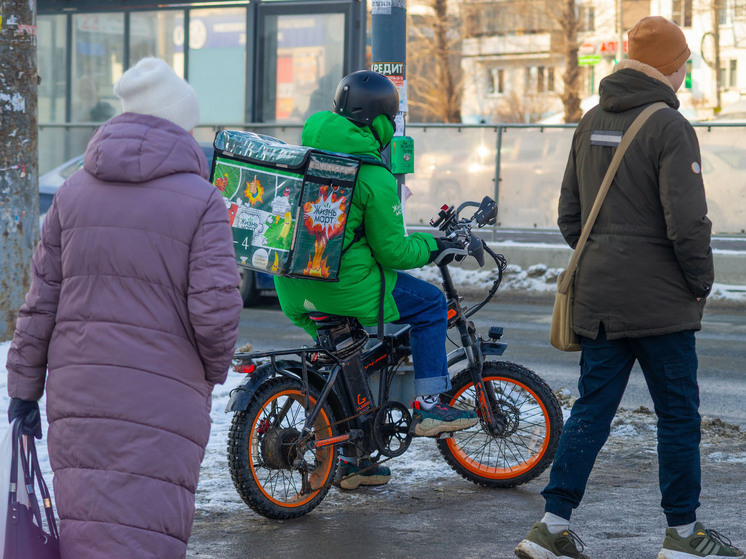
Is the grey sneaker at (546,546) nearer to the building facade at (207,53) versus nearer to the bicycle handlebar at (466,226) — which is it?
the bicycle handlebar at (466,226)

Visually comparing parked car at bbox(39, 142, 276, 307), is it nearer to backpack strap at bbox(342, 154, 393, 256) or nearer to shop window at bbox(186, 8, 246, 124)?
shop window at bbox(186, 8, 246, 124)

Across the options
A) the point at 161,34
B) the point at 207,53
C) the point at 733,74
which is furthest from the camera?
the point at 733,74

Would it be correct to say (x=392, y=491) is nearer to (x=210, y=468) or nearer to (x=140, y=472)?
(x=210, y=468)

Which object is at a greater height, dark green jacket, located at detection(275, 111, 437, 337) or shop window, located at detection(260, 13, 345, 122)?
shop window, located at detection(260, 13, 345, 122)

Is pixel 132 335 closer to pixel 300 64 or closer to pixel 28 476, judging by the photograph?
pixel 28 476

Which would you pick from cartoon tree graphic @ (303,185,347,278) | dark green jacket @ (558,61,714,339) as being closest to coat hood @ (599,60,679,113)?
dark green jacket @ (558,61,714,339)

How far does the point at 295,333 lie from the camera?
32.7 ft

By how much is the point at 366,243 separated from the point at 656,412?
135 cm

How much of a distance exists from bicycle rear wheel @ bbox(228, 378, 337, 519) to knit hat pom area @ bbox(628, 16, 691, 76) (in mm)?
1853

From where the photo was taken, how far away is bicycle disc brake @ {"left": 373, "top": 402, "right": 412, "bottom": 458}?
4738 millimetres

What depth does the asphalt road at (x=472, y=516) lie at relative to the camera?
4234 mm

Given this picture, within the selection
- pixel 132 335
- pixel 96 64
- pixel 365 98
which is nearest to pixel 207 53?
pixel 96 64

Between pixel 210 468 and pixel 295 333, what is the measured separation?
462cm

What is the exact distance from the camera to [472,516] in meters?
4.66
